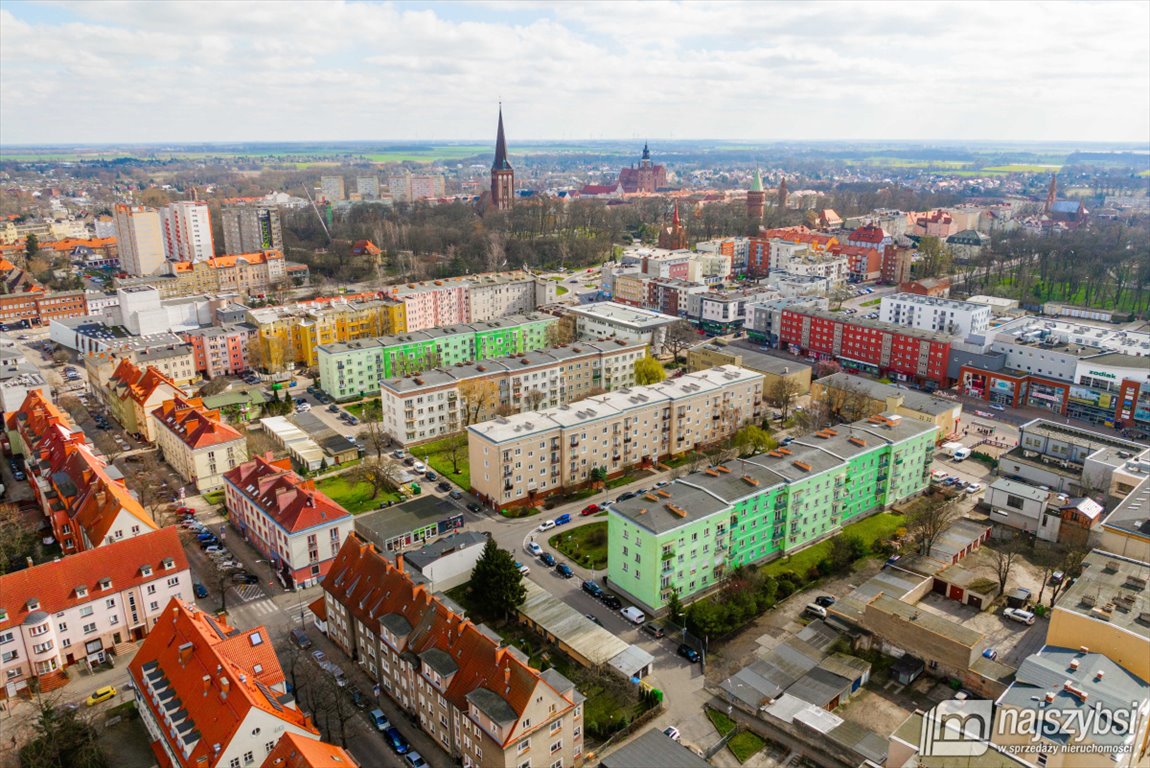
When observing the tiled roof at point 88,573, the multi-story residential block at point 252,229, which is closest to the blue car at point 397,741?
Answer: the tiled roof at point 88,573

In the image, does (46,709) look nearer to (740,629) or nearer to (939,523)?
(740,629)

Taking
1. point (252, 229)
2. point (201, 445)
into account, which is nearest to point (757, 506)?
point (201, 445)

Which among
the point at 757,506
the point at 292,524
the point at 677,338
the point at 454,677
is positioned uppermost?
the point at 677,338

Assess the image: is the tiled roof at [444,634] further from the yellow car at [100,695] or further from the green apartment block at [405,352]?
the green apartment block at [405,352]

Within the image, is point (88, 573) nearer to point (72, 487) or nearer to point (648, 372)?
point (72, 487)

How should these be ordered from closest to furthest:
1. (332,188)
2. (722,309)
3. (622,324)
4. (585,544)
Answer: (585,544) < (622,324) < (722,309) < (332,188)

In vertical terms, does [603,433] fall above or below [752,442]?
above
